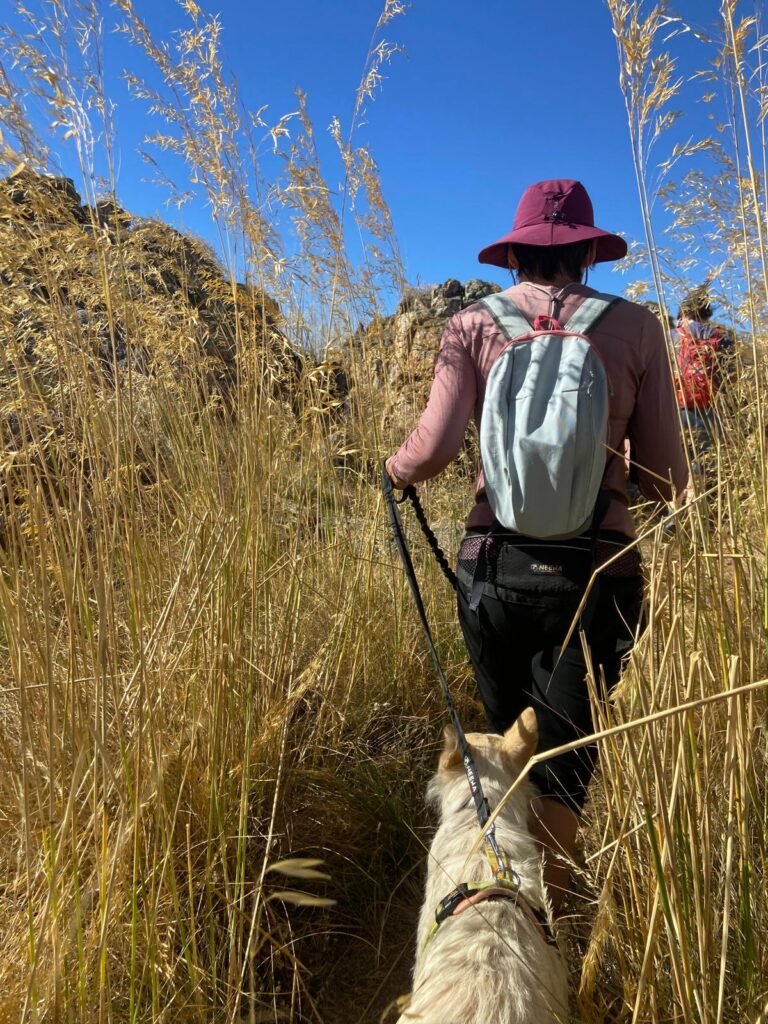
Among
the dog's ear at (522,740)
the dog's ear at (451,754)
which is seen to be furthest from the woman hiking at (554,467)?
the dog's ear at (451,754)

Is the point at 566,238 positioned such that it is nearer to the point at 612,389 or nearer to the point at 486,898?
the point at 612,389

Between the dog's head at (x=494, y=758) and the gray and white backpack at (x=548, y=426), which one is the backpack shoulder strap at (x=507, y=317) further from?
the dog's head at (x=494, y=758)

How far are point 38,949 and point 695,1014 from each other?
47.1 inches

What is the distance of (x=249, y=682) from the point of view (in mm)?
1853

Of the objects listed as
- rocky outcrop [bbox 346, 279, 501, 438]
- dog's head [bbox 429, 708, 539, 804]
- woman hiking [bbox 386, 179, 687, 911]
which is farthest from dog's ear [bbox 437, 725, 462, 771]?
rocky outcrop [bbox 346, 279, 501, 438]

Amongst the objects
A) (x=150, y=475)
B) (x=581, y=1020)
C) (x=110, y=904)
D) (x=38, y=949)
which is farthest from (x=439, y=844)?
(x=150, y=475)

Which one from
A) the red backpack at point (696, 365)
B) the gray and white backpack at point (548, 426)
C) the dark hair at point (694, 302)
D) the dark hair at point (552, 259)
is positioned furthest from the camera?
the dark hair at point (694, 302)

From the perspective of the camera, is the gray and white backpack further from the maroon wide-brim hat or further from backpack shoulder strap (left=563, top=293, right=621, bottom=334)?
the maroon wide-brim hat

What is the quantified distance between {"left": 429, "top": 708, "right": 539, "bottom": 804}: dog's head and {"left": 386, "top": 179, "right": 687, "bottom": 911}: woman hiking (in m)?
0.15

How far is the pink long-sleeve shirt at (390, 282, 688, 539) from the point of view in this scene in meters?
1.73

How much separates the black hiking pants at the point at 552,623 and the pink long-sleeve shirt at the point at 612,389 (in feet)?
0.38

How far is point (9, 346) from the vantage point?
154cm

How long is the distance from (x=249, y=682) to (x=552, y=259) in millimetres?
1448

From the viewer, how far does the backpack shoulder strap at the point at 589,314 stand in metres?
1.70
